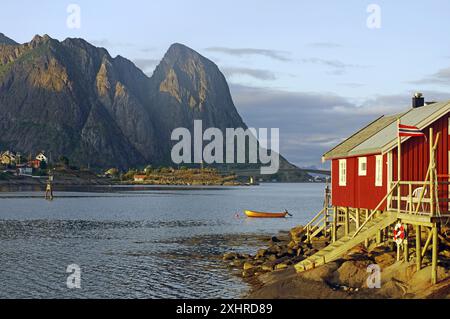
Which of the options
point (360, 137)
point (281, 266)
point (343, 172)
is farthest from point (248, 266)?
point (360, 137)

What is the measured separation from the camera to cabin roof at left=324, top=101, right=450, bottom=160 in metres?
30.4

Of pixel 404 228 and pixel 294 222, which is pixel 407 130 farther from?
pixel 294 222

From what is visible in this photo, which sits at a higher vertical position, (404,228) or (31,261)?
(404,228)

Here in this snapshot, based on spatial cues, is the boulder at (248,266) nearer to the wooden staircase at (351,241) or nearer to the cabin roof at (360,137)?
the wooden staircase at (351,241)

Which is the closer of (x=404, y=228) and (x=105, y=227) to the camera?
(x=404, y=228)

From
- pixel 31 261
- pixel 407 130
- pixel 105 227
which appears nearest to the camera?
pixel 407 130

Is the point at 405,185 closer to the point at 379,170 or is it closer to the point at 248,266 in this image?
the point at 379,170

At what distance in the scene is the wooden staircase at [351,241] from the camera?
2894 centimetres

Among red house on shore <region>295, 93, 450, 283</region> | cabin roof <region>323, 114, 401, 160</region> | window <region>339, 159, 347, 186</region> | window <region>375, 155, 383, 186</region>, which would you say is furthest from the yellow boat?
window <region>375, 155, 383, 186</region>

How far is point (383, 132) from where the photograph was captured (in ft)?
117

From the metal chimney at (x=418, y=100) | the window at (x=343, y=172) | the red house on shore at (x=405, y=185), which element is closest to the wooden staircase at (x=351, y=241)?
the red house on shore at (x=405, y=185)
